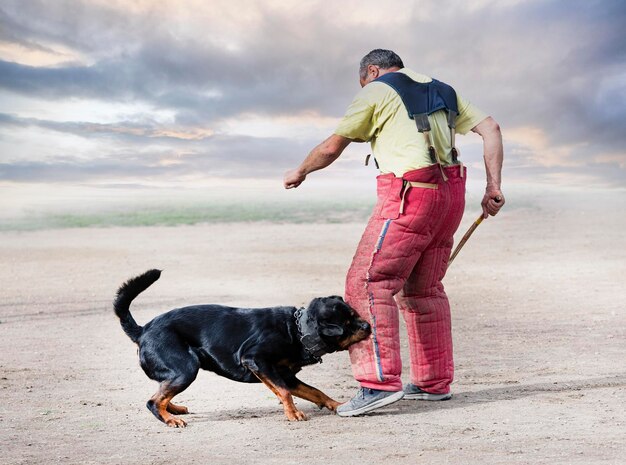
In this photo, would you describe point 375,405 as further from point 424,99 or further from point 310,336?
point 424,99

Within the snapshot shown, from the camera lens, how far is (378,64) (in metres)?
6.88

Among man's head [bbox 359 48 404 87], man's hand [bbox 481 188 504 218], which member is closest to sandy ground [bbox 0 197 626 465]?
man's hand [bbox 481 188 504 218]

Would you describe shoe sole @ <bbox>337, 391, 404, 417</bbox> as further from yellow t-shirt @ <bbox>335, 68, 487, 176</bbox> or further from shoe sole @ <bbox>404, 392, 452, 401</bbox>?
yellow t-shirt @ <bbox>335, 68, 487, 176</bbox>

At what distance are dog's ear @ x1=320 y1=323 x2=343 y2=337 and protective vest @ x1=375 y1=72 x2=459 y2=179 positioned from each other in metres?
1.24

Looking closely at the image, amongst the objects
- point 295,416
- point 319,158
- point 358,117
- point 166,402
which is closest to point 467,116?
point 358,117

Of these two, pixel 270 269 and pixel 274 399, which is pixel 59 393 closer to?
pixel 274 399

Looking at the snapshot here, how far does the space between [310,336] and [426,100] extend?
1759 millimetres

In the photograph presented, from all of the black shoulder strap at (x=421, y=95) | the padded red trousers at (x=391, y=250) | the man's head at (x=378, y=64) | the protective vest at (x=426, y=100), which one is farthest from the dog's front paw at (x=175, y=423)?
the man's head at (x=378, y=64)

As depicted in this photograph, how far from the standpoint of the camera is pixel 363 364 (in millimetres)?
6531

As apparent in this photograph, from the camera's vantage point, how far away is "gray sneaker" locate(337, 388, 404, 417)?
6473 mm

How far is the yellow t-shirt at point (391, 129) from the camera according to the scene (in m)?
6.48

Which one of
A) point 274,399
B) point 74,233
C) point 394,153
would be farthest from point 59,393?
point 74,233

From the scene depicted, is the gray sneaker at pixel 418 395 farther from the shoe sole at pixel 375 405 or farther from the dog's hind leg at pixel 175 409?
the dog's hind leg at pixel 175 409

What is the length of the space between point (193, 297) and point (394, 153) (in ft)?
28.6
